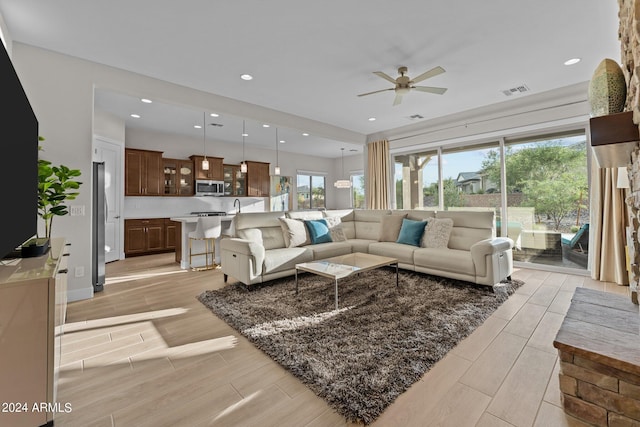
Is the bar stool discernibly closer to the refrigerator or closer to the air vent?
the refrigerator

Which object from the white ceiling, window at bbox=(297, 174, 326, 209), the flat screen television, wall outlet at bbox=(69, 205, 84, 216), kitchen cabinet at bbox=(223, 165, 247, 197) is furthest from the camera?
window at bbox=(297, 174, 326, 209)

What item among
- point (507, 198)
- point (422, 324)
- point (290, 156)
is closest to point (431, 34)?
point (422, 324)

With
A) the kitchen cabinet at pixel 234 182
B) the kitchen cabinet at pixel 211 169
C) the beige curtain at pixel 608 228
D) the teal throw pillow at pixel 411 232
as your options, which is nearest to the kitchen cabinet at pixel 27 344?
the teal throw pillow at pixel 411 232

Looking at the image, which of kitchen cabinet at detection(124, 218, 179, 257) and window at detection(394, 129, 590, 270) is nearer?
window at detection(394, 129, 590, 270)

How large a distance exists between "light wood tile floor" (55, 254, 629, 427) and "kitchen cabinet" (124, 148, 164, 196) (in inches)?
144

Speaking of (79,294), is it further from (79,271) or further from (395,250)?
(395,250)

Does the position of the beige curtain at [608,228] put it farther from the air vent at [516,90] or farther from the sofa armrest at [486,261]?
the sofa armrest at [486,261]

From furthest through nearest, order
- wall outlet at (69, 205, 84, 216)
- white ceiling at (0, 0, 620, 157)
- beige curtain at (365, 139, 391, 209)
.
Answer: beige curtain at (365, 139, 391, 209) < wall outlet at (69, 205, 84, 216) < white ceiling at (0, 0, 620, 157)

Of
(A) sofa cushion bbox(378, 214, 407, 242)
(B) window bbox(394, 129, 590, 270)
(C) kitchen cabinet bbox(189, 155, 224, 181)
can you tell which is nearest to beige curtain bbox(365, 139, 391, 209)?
(B) window bbox(394, 129, 590, 270)

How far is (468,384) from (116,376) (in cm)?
218

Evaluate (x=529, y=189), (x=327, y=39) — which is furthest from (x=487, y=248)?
(x=327, y=39)

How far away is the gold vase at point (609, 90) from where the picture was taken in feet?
5.01

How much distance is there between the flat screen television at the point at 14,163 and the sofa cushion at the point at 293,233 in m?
2.70

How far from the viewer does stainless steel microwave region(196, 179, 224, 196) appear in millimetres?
6711
